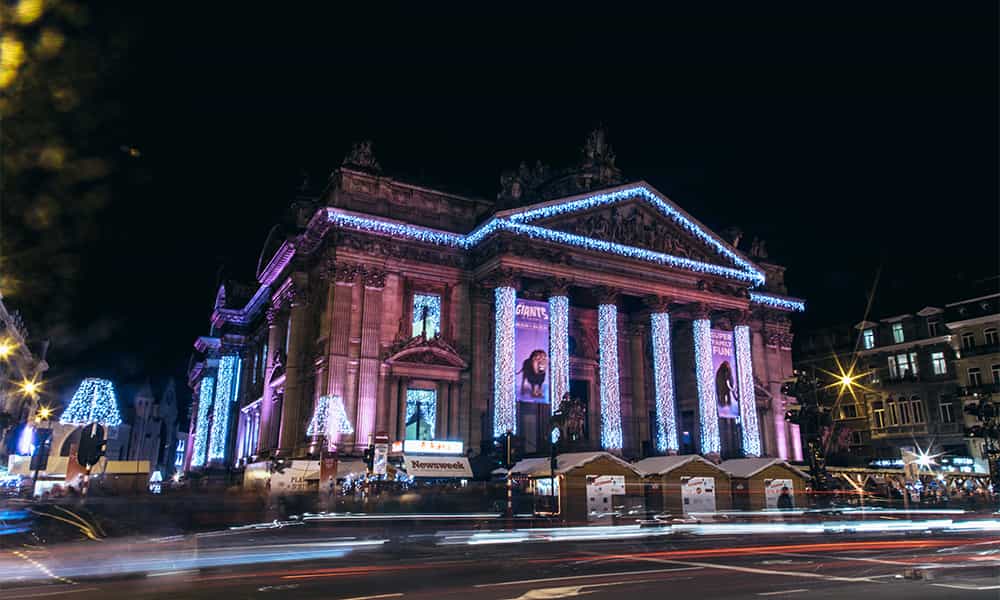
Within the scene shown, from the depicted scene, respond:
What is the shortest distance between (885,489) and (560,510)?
25964mm

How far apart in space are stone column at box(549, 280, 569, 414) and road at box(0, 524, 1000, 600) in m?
18.9

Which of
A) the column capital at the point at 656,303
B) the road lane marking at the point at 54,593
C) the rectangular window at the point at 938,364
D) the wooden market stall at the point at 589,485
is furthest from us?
the rectangular window at the point at 938,364

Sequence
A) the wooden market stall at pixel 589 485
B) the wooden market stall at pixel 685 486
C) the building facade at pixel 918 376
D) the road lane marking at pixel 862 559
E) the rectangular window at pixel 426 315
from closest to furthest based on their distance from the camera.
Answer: the road lane marking at pixel 862 559 → the wooden market stall at pixel 589 485 → the wooden market stall at pixel 685 486 → the rectangular window at pixel 426 315 → the building facade at pixel 918 376

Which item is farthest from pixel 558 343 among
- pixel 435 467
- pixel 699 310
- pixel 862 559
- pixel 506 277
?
pixel 862 559

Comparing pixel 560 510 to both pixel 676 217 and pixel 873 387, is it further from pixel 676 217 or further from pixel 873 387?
pixel 873 387

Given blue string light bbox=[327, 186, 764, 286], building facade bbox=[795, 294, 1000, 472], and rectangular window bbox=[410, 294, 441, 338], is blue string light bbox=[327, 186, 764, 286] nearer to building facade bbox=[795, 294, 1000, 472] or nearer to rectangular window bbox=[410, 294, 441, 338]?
rectangular window bbox=[410, 294, 441, 338]

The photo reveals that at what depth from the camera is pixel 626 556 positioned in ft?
53.1

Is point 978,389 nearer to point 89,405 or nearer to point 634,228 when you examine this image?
point 634,228

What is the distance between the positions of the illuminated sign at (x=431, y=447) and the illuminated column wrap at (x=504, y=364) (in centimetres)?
250

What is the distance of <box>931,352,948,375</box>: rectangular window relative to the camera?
5916 cm

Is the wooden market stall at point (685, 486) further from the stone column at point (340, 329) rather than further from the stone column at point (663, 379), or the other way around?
the stone column at point (340, 329)

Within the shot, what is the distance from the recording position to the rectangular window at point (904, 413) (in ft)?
202

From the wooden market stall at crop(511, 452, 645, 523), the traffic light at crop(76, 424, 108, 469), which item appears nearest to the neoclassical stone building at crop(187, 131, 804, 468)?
the wooden market stall at crop(511, 452, 645, 523)

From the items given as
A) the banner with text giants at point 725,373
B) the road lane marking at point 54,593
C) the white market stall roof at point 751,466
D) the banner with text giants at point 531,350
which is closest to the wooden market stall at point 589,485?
the banner with text giants at point 531,350
